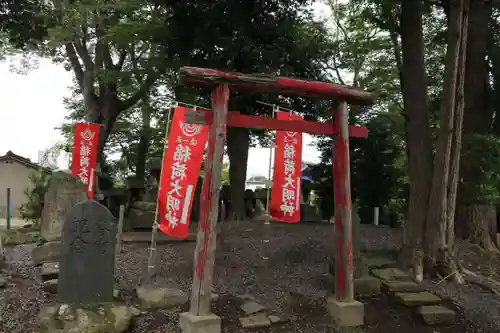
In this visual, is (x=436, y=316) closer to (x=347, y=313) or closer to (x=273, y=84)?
(x=347, y=313)

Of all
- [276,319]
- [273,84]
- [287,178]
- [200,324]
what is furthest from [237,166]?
[200,324]

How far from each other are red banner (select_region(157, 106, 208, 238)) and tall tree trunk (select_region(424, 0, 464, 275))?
166 inches

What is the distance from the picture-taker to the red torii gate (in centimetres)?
573

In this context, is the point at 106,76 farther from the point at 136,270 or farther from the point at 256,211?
the point at 136,270

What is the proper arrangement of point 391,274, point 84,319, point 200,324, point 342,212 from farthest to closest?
point 391,274
point 342,212
point 84,319
point 200,324

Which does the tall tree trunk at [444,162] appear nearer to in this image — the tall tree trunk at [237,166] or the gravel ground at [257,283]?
the gravel ground at [257,283]

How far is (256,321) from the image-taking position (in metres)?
6.27

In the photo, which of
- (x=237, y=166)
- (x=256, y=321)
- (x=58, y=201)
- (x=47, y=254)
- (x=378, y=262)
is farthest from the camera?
(x=237, y=166)

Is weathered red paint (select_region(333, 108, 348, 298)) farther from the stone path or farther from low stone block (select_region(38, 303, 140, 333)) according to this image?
low stone block (select_region(38, 303, 140, 333))

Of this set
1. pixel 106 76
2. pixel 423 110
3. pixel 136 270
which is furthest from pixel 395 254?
pixel 106 76

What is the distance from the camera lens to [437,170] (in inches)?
322

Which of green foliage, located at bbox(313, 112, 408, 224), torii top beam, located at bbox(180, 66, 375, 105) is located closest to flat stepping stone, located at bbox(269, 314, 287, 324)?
torii top beam, located at bbox(180, 66, 375, 105)

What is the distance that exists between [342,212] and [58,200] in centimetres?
557

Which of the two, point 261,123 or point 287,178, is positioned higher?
point 261,123
